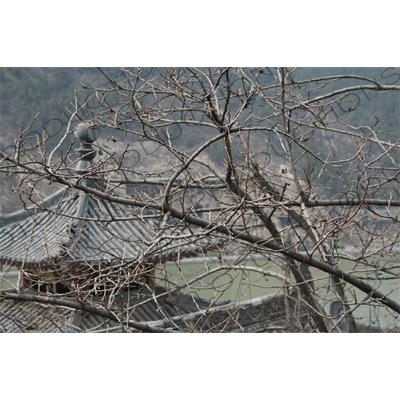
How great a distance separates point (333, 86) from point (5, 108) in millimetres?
6835

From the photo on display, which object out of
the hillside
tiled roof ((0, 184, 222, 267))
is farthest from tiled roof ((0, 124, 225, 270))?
the hillside

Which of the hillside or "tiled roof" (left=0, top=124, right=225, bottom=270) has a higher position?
the hillside

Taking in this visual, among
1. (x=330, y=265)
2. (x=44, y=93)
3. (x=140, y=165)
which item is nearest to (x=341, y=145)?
(x=140, y=165)

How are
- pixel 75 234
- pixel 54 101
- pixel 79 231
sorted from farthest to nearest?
pixel 54 101 < pixel 75 234 < pixel 79 231

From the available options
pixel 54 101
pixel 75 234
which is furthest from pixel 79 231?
pixel 54 101

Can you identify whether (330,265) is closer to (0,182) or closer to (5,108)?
(0,182)

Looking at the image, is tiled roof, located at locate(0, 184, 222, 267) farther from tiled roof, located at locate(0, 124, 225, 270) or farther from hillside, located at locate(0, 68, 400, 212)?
hillside, located at locate(0, 68, 400, 212)

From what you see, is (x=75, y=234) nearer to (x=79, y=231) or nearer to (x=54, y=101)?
(x=79, y=231)

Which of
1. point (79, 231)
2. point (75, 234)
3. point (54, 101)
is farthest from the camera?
point (54, 101)

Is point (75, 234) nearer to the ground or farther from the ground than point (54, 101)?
nearer to the ground

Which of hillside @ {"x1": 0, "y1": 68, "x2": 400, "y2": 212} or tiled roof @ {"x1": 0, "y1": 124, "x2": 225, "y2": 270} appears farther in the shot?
hillside @ {"x1": 0, "y1": 68, "x2": 400, "y2": 212}

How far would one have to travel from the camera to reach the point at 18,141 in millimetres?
1939

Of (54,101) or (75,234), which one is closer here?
(75,234)

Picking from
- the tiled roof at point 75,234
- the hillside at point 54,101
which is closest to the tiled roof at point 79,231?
the tiled roof at point 75,234
